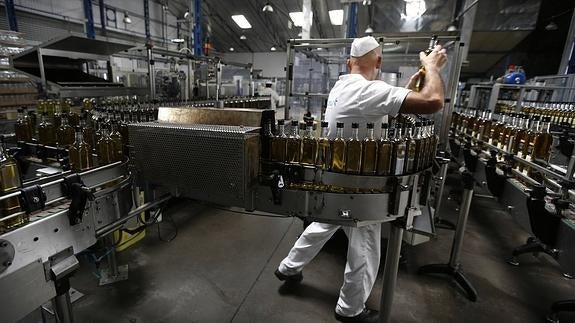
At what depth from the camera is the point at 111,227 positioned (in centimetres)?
113

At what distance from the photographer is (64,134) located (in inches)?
68.1

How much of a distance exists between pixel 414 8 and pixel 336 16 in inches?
173

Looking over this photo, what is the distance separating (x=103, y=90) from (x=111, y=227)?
308cm

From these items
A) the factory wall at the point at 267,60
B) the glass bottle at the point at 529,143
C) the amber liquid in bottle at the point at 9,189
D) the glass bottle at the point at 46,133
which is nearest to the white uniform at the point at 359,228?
the glass bottle at the point at 529,143

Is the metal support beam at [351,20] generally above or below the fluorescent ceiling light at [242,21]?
below

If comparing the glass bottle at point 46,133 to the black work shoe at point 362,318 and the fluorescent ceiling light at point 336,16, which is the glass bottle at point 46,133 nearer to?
the black work shoe at point 362,318

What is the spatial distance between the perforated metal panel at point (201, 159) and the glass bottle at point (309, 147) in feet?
0.74

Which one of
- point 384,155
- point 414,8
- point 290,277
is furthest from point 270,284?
point 414,8

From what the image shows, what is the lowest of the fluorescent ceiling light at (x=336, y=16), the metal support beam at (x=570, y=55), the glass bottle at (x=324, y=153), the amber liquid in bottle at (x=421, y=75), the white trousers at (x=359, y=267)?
the white trousers at (x=359, y=267)

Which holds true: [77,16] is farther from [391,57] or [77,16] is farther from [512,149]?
[512,149]

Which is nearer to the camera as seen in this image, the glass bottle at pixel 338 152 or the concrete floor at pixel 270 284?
the glass bottle at pixel 338 152

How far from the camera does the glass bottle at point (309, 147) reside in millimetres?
1329

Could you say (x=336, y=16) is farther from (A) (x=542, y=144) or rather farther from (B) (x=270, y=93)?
(A) (x=542, y=144)

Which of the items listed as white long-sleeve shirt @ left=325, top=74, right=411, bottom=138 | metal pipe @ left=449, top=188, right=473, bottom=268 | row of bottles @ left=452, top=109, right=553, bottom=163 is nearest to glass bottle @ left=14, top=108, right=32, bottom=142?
white long-sleeve shirt @ left=325, top=74, right=411, bottom=138
